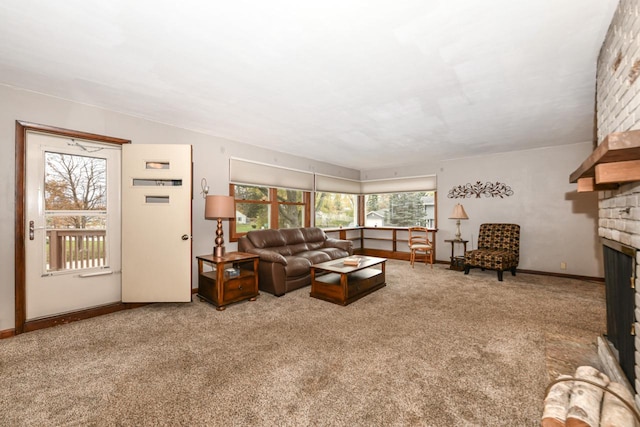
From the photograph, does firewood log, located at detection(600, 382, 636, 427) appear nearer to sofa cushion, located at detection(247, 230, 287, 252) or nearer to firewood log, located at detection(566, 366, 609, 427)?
firewood log, located at detection(566, 366, 609, 427)

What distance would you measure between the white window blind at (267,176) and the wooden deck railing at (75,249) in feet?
6.66

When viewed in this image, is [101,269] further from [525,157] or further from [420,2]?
[525,157]

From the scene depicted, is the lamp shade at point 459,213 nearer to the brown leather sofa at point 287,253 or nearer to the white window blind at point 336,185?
the brown leather sofa at point 287,253

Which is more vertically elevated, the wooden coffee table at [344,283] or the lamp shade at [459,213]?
the lamp shade at [459,213]

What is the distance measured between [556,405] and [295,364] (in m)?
1.62

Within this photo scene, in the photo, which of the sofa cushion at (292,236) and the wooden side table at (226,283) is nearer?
the wooden side table at (226,283)

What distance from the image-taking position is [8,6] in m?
1.72

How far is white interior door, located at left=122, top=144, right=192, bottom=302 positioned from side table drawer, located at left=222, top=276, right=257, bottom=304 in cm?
49

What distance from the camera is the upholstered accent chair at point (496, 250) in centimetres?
499

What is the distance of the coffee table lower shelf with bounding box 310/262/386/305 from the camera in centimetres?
367

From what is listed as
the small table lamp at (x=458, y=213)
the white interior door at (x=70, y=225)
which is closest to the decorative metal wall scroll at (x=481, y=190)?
the small table lamp at (x=458, y=213)

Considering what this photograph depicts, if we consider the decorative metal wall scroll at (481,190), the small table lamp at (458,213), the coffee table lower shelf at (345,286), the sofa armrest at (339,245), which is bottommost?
the coffee table lower shelf at (345,286)

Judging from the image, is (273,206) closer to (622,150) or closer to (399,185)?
(399,185)

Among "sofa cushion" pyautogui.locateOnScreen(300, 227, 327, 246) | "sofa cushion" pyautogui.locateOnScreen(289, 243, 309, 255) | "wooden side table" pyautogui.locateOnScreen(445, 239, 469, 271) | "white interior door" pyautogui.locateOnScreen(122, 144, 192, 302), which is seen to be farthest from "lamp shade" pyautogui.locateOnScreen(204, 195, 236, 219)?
"wooden side table" pyautogui.locateOnScreen(445, 239, 469, 271)
